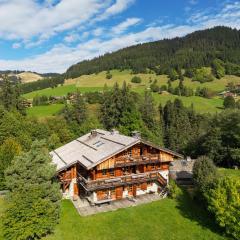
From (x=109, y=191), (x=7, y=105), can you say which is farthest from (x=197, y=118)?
(x=109, y=191)

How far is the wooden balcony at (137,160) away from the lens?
3828 centimetres

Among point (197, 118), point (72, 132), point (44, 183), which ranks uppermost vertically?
point (44, 183)

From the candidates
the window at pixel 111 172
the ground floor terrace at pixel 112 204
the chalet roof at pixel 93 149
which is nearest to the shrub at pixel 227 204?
the ground floor terrace at pixel 112 204

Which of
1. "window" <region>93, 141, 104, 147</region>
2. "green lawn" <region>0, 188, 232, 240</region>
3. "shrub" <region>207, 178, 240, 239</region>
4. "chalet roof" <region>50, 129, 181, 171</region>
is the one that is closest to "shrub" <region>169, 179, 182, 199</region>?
"green lawn" <region>0, 188, 232, 240</region>

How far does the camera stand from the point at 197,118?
4569 inches

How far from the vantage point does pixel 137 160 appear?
3941 centimetres

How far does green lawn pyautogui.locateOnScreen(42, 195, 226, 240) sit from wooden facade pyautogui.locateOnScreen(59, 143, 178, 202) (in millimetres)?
3052

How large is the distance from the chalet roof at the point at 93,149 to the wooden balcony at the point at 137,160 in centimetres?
160

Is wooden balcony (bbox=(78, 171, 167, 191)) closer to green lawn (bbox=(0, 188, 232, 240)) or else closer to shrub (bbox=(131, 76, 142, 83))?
green lawn (bbox=(0, 188, 232, 240))

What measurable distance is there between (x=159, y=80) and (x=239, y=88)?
44123 millimetres

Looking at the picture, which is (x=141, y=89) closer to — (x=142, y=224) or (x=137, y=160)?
(x=137, y=160)

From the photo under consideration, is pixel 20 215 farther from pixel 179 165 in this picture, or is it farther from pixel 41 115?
pixel 41 115

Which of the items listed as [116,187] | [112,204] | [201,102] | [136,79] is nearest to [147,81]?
[136,79]

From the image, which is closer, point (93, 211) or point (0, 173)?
point (93, 211)
